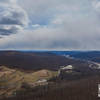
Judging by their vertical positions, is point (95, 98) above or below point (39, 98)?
above

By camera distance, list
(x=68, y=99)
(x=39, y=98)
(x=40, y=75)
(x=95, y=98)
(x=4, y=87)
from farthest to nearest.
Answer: (x=40, y=75)
(x=4, y=87)
(x=39, y=98)
(x=68, y=99)
(x=95, y=98)

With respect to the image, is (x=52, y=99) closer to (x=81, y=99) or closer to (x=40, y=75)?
(x=81, y=99)

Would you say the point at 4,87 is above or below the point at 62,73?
below

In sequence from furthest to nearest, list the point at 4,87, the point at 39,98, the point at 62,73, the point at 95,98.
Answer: the point at 62,73
the point at 4,87
the point at 39,98
the point at 95,98

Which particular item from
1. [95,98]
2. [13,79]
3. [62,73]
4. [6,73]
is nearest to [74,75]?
[62,73]

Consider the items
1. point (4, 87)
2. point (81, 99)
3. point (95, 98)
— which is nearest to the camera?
point (95, 98)

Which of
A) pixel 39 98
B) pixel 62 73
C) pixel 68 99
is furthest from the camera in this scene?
pixel 62 73

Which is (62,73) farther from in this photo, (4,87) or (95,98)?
(95,98)

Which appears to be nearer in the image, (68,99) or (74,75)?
(68,99)

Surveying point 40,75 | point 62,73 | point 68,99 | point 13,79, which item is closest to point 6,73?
point 13,79
